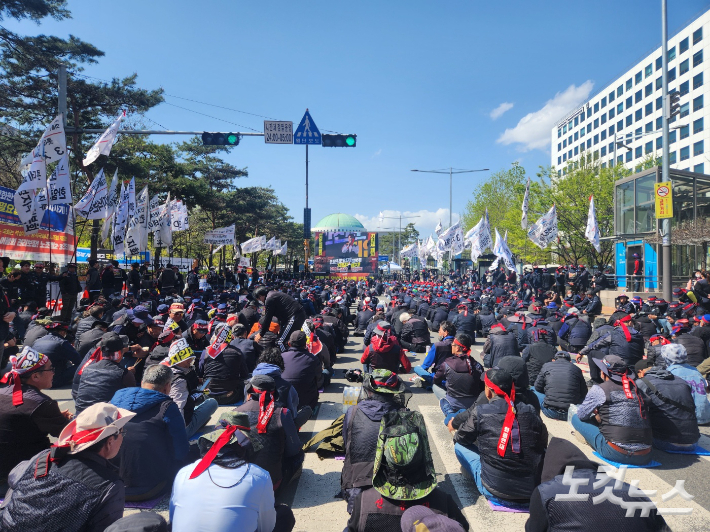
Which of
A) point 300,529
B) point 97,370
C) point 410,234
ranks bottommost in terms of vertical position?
point 300,529

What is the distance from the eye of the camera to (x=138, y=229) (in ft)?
54.1

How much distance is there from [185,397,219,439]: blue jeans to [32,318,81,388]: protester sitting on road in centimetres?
315

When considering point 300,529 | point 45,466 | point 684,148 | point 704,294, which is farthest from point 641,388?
point 684,148

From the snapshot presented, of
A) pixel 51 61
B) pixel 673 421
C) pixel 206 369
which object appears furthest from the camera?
pixel 51 61

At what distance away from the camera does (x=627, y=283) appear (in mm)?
21875

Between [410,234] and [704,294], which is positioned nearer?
[704,294]

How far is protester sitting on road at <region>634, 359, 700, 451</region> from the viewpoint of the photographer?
5.40 m

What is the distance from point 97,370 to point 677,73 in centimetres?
6554

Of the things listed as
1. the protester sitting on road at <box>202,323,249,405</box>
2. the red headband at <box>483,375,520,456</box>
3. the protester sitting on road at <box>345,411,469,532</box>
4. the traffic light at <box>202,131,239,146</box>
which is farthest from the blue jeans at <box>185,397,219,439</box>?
the traffic light at <box>202,131,239,146</box>

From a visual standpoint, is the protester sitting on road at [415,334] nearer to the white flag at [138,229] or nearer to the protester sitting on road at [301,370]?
the protester sitting on road at [301,370]

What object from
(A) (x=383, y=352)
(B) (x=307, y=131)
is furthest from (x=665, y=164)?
(A) (x=383, y=352)

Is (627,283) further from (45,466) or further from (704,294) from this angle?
(45,466)

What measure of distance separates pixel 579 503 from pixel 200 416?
4.93 m

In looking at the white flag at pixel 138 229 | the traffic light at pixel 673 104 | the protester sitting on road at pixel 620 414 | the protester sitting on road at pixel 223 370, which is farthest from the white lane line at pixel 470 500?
the traffic light at pixel 673 104
